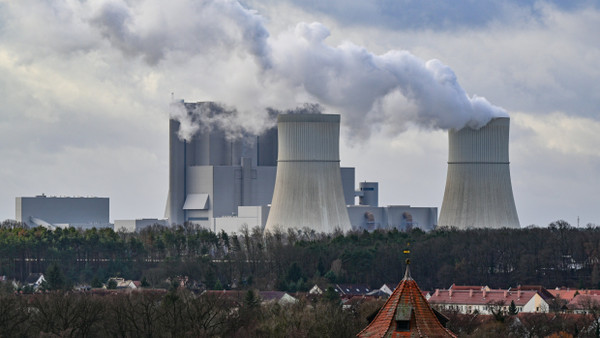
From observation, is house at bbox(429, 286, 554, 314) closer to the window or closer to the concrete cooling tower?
the concrete cooling tower

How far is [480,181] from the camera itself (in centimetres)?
7062

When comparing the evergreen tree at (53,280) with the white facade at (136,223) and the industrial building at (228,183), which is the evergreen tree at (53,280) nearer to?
the industrial building at (228,183)

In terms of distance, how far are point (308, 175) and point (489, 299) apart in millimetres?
12621

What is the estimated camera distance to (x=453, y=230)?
72312mm

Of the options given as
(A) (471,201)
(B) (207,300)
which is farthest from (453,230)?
(B) (207,300)

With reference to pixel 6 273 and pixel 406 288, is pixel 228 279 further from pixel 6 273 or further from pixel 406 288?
pixel 406 288

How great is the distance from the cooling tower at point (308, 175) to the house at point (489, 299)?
8991 mm

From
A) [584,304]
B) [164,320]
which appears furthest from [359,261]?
[164,320]

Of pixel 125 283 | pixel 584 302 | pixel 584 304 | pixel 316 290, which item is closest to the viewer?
pixel 584 304

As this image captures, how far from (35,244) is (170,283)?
12.3 m

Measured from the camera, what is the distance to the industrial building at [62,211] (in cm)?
9819

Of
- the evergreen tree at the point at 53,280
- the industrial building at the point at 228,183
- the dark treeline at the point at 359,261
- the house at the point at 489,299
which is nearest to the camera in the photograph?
the house at the point at 489,299

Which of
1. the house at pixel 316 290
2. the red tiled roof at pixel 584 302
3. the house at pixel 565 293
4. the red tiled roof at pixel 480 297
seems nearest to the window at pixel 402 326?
the red tiled roof at pixel 584 302

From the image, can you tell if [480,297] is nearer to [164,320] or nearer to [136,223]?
[164,320]
